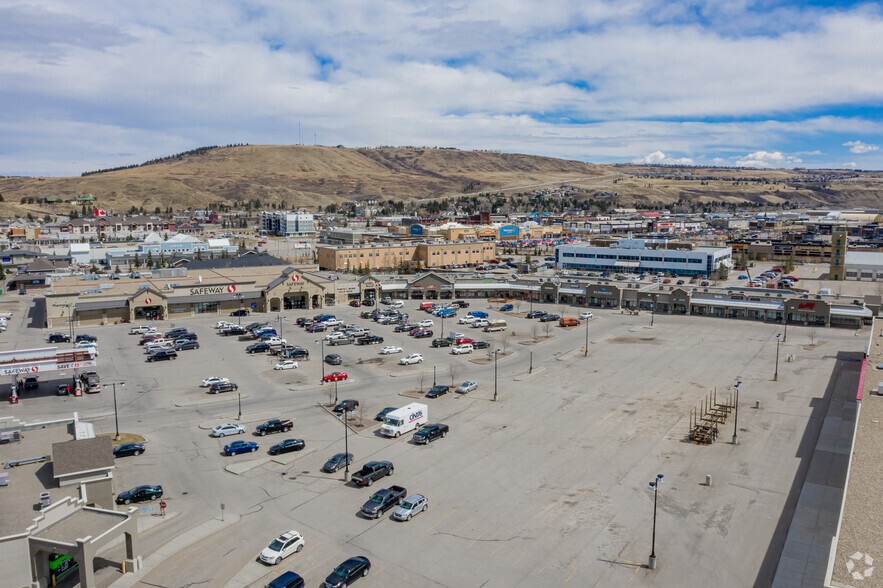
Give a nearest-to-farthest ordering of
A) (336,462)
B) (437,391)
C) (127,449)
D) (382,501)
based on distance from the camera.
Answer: (382,501), (336,462), (127,449), (437,391)

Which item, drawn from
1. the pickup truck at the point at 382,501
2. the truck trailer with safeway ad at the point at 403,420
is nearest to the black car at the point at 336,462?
the pickup truck at the point at 382,501

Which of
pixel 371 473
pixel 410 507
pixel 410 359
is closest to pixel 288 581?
pixel 410 507

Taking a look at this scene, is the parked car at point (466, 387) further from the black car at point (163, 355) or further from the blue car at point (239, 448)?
the black car at point (163, 355)

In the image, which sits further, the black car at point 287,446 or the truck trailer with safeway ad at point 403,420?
the truck trailer with safeway ad at point 403,420

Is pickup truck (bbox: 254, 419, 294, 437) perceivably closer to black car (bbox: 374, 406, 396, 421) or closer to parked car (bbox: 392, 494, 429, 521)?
black car (bbox: 374, 406, 396, 421)

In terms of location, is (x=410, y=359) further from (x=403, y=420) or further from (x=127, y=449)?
(x=127, y=449)

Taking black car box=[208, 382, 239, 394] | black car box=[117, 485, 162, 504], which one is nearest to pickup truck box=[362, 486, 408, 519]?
black car box=[117, 485, 162, 504]
